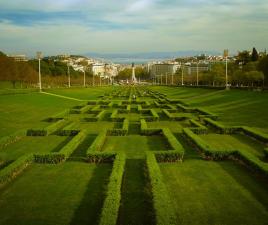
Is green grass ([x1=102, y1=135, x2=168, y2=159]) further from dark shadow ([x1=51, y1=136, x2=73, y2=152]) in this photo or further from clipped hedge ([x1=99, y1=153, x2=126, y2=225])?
clipped hedge ([x1=99, y1=153, x2=126, y2=225])

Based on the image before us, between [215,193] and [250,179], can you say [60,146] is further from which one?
[215,193]

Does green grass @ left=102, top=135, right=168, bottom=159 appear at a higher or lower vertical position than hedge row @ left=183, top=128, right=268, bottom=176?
lower

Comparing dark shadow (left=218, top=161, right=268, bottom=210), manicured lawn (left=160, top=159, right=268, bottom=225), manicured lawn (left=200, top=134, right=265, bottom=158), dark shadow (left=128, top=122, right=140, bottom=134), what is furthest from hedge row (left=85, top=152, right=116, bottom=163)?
dark shadow (left=128, top=122, right=140, bottom=134)

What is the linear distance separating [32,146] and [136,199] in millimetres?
7922

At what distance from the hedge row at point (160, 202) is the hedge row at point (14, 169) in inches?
141

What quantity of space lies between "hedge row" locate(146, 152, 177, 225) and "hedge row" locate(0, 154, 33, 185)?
11.7 ft

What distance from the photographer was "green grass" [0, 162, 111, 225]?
27.0 feet

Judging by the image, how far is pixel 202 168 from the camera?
1208cm

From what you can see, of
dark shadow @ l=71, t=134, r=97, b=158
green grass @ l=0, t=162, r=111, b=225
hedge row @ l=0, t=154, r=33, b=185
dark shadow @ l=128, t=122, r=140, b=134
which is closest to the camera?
green grass @ l=0, t=162, r=111, b=225

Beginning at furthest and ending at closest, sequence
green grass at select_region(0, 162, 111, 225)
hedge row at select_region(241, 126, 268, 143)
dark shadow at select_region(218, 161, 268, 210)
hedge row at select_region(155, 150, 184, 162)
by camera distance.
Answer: hedge row at select_region(241, 126, 268, 143), hedge row at select_region(155, 150, 184, 162), dark shadow at select_region(218, 161, 268, 210), green grass at select_region(0, 162, 111, 225)

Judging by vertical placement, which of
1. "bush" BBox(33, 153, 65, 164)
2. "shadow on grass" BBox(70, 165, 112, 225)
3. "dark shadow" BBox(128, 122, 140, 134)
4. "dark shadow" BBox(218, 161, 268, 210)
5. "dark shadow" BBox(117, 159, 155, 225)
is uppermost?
"bush" BBox(33, 153, 65, 164)

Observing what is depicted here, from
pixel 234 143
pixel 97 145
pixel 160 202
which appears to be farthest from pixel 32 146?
pixel 160 202

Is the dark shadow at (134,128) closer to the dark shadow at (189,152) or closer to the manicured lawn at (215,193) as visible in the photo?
the dark shadow at (189,152)

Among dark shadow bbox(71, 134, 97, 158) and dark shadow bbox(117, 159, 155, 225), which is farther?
dark shadow bbox(71, 134, 97, 158)
